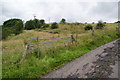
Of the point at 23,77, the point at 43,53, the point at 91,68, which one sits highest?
the point at 43,53

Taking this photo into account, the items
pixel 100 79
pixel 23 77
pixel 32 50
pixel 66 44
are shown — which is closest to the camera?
pixel 100 79

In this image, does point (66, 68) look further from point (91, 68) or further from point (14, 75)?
point (14, 75)

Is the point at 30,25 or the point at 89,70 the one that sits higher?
the point at 30,25

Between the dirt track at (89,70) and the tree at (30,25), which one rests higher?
the tree at (30,25)

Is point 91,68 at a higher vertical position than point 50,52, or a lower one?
lower

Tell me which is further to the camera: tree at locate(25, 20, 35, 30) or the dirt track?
tree at locate(25, 20, 35, 30)

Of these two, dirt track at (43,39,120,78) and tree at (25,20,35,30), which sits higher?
tree at (25,20,35,30)

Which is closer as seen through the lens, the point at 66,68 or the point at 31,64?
the point at 66,68

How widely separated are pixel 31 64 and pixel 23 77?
1.23 m

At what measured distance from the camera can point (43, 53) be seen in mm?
8008

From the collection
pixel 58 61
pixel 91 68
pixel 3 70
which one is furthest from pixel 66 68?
pixel 3 70

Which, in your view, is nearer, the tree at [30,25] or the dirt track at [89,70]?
the dirt track at [89,70]

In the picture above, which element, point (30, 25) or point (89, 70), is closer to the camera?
point (89, 70)

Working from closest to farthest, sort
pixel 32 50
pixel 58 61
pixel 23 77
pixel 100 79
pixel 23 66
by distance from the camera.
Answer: pixel 100 79 < pixel 23 77 < pixel 23 66 < pixel 58 61 < pixel 32 50
